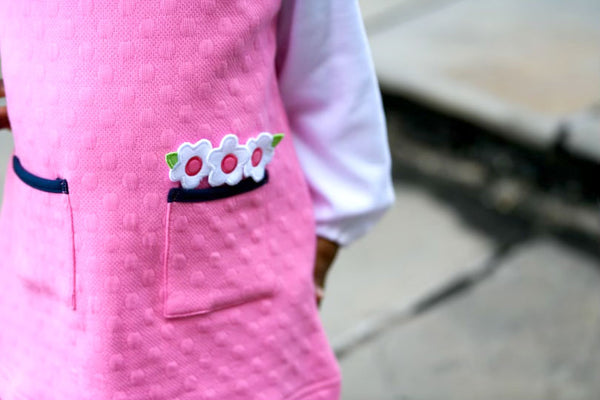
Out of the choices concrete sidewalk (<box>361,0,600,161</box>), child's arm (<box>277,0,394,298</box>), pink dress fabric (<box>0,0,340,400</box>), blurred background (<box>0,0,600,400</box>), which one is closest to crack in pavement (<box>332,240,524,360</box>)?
blurred background (<box>0,0,600,400</box>)

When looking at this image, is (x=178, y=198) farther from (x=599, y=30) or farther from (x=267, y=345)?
(x=599, y=30)

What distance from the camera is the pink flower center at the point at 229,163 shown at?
113 cm

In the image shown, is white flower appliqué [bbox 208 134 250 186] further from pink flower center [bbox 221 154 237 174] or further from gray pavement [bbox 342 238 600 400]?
gray pavement [bbox 342 238 600 400]

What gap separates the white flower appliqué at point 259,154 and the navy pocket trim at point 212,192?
0.04ft

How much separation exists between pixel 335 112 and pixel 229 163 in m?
0.25

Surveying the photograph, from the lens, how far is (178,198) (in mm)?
1102

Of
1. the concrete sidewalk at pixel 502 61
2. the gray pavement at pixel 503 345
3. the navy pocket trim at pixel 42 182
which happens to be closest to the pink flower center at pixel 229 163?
the navy pocket trim at pixel 42 182

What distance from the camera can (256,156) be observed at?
118 centimetres

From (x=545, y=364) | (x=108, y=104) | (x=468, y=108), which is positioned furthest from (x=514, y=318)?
(x=108, y=104)

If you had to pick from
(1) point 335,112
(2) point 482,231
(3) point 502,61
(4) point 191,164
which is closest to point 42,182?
(4) point 191,164

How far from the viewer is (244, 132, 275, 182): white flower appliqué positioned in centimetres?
116

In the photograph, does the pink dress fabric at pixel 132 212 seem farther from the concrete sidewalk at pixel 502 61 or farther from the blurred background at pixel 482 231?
the concrete sidewalk at pixel 502 61

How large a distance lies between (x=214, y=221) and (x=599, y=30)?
337cm

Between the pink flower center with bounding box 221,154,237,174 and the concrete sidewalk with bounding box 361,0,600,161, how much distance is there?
2.16 metres
